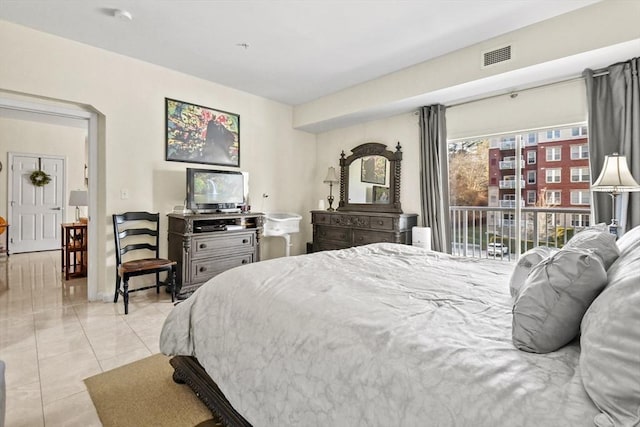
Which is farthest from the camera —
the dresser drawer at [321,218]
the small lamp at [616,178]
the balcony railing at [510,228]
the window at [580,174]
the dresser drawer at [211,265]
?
the dresser drawer at [321,218]

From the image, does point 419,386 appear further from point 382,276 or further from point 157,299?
point 157,299

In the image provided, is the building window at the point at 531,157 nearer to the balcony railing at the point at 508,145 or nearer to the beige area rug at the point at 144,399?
the balcony railing at the point at 508,145

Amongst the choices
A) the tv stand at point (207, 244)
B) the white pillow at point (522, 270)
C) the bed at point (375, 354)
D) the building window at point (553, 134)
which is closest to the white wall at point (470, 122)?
the building window at point (553, 134)

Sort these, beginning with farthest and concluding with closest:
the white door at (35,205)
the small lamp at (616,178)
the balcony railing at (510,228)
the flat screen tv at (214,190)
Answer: the white door at (35,205) < the flat screen tv at (214,190) < the balcony railing at (510,228) < the small lamp at (616,178)

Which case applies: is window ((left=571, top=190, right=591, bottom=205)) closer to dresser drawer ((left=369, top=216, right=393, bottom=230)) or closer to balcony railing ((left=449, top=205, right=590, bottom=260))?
balcony railing ((left=449, top=205, right=590, bottom=260))

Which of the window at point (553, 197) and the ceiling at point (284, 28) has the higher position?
the ceiling at point (284, 28)

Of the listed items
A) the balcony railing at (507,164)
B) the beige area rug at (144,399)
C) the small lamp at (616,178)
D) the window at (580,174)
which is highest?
the balcony railing at (507,164)

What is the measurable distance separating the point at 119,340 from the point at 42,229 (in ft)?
19.7

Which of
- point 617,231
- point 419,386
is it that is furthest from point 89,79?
point 617,231

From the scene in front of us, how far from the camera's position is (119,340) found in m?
2.59

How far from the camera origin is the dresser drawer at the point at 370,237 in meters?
4.21

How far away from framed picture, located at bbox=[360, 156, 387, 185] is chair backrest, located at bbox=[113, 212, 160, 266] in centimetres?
294

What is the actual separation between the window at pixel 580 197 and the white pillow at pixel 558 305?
3036mm

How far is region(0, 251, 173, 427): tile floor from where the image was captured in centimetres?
177
